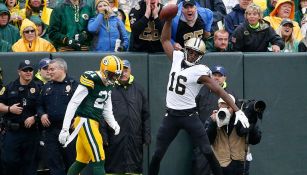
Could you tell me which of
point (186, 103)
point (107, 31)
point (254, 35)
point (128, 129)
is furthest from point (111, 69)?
point (254, 35)

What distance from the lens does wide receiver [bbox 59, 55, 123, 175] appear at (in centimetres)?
1318

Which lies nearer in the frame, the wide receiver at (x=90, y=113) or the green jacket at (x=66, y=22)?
the wide receiver at (x=90, y=113)

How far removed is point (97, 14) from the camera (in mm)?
15266

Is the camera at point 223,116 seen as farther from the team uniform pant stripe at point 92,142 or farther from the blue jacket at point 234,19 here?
the blue jacket at point 234,19

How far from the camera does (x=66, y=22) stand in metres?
15.2

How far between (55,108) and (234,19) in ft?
11.3

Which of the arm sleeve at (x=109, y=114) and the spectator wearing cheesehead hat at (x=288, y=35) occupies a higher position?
the spectator wearing cheesehead hat at (x=288, y=35)

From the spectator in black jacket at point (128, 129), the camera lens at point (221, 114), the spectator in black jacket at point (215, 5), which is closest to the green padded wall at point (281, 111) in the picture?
the spectator in black jacket at point (215, 5)

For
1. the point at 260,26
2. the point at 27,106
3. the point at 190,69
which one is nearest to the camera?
the point at 190,69

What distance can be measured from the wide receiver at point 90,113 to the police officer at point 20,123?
1175mm

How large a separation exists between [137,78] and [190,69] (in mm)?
1903


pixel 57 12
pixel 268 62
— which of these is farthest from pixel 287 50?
pixel 57 12

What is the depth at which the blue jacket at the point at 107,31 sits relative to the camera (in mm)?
15078

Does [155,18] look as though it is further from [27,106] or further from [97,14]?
[27,106]
